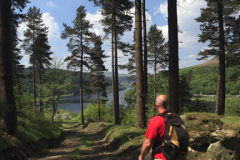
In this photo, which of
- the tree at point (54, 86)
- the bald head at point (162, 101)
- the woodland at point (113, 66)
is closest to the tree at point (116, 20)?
the woodland at point (113, 66)

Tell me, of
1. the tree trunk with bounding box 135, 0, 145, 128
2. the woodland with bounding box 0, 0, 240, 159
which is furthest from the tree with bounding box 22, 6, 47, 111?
the tree trunk with bounding box 135, 0, 145, 128

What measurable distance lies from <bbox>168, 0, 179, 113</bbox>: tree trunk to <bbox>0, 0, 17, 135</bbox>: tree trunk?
647 cm

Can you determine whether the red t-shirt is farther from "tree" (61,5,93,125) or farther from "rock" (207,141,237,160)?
"tree" (61,5,93,125)

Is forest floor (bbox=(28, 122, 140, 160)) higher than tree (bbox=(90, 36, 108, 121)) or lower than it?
lower

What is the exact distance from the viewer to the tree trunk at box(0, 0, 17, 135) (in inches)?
241

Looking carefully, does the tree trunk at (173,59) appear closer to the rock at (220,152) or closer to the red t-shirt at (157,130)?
the rock at (220,152)

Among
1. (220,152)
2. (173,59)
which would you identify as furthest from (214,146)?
(173,59)

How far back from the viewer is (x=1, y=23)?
625 cm

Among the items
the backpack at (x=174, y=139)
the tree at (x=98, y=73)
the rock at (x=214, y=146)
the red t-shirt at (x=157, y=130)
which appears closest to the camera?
the backpack at (x=174, y=139)

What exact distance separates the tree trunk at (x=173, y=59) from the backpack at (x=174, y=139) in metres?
3.45

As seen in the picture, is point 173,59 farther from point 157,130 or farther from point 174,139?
point 174,139

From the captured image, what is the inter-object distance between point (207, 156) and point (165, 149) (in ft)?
9.58

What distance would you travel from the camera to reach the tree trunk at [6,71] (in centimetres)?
611

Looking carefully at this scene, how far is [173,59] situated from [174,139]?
4.02 meters
